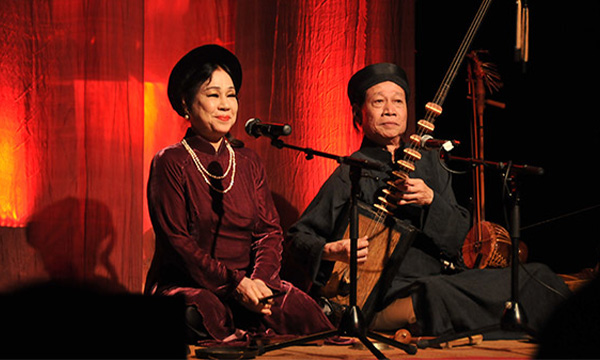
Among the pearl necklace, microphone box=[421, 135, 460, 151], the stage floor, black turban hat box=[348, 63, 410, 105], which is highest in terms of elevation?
black turban hat box=[348, 63, 410, 105]

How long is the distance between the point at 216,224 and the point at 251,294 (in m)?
0.41

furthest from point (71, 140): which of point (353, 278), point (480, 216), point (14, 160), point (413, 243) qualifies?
point (480, 216)

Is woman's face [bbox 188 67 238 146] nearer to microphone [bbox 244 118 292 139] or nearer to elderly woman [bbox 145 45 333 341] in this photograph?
elderly woman [bbox 145 45 333 341]

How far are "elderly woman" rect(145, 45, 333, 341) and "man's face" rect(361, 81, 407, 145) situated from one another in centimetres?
73

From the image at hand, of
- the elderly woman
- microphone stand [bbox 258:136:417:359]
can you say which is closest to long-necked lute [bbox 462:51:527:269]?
the elderly woman

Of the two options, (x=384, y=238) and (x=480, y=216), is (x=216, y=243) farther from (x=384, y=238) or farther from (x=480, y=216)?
(x=480, y=216)

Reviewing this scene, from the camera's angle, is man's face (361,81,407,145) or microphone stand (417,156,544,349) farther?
man's face (361,81,407,145)

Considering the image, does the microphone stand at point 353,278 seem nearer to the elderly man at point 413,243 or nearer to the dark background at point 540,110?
the elderly man at point 413,243

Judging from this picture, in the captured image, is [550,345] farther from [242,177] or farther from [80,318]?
[242,177]

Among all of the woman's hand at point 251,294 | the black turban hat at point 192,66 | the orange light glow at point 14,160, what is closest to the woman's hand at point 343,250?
the woman's hand at point 251,294

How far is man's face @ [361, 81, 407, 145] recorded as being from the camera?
420 cm

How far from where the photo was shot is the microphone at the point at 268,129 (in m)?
3.16

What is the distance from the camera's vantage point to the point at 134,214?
4.18 metres

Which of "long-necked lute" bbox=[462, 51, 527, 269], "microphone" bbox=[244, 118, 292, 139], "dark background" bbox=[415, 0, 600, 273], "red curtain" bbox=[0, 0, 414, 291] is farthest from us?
"dark background" bbox=[415, 0, 600, 273]
